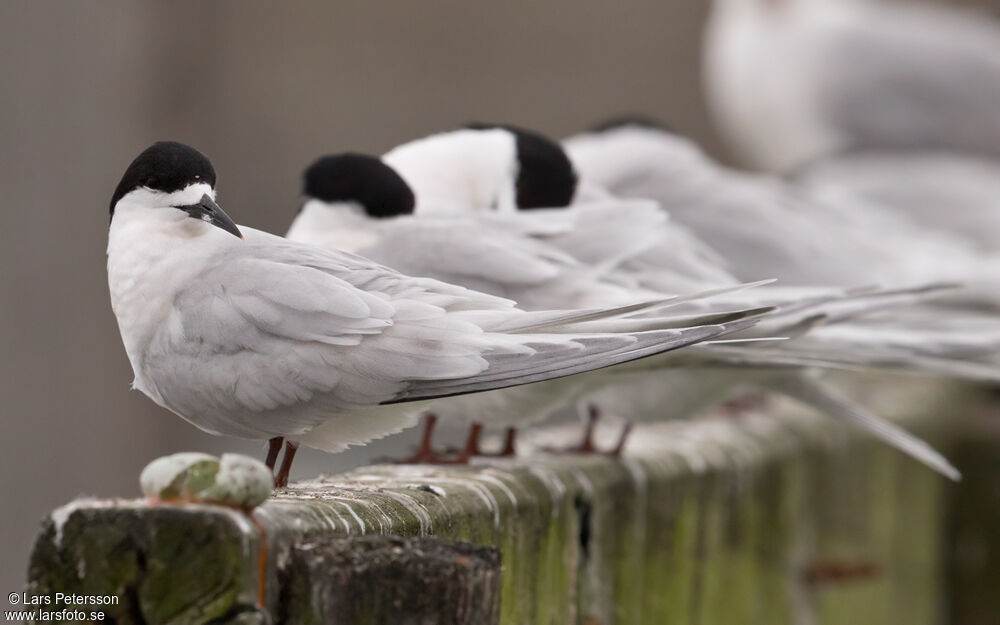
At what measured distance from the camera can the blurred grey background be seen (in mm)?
7793

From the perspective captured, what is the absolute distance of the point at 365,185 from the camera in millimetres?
2896

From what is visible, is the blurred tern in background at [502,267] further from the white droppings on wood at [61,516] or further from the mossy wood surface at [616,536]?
the white droppings on wood at [61,516]

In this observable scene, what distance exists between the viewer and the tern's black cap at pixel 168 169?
2.24 meters

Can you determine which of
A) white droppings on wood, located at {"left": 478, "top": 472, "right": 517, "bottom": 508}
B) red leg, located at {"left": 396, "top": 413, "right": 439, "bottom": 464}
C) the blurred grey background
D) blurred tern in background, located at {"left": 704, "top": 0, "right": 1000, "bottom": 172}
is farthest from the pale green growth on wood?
blurred tern in background, located at {"left": 704, "top": 0, "right": 1000, "bottom": 172}

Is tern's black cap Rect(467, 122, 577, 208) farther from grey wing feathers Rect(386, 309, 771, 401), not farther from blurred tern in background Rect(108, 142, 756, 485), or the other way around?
grey wing feathers Rect(386, 309, 771, 401)

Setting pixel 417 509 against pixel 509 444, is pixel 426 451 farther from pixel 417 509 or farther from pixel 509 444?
pixel 417 509

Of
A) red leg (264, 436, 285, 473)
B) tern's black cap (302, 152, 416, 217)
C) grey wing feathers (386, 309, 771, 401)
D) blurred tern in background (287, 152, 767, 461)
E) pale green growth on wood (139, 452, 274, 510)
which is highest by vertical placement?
tern's black cap (302, 152, 416, 217)

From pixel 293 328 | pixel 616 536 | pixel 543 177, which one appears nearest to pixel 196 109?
pixel 543 177

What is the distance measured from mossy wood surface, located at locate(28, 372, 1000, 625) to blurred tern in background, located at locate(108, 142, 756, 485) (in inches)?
5.6

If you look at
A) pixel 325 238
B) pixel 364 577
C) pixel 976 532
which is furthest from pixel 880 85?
pixel 364 577

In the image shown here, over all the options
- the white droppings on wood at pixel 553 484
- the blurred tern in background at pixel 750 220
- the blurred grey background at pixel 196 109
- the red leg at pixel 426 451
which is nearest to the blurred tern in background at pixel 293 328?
the white droppings on wood at pixel 553 484

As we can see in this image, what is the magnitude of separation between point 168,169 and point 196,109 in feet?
26.0

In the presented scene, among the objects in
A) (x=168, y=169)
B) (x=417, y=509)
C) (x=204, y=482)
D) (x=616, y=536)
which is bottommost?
(x=616, y=536)

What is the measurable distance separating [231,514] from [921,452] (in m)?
1.84
